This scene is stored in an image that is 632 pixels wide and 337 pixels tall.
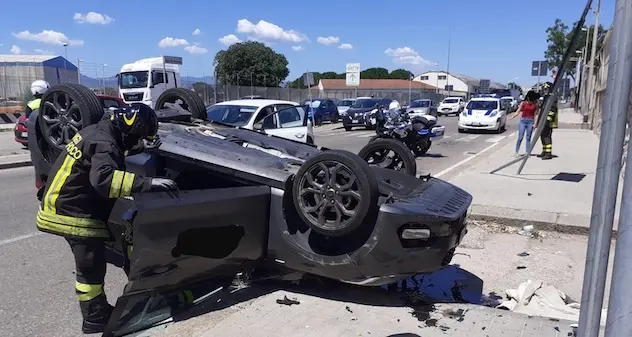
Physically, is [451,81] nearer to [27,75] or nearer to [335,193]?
[27,75]

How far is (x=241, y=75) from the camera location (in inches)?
2172

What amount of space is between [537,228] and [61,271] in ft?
17.5

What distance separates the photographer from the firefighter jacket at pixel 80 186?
3166 mm

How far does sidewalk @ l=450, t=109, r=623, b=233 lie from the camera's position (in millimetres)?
6289

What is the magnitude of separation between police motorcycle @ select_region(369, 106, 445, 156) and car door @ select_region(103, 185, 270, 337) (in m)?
8.62

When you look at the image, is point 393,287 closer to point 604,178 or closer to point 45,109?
point 604,178

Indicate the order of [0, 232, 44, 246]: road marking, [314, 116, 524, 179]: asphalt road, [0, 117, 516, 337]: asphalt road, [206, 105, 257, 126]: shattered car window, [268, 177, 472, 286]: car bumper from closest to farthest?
[268, 177, 472, 286]: car bumper → [0, 117, 516, 337]: asphalt road → [0, 232, 44, 246]: road marking → [206, 105, 257, 126]: shattered car window → [314, 116, 524, 179]: asphalt road

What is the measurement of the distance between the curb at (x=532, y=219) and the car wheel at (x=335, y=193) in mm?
3661

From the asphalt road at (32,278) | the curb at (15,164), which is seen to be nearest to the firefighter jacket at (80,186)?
the asphalt road at (32,278)

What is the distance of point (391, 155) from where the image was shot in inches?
190

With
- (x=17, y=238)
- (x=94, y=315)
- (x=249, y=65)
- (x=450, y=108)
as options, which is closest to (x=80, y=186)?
(x=94, y=315)

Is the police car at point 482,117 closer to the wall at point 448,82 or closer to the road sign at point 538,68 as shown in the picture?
the road sign at point 538,68

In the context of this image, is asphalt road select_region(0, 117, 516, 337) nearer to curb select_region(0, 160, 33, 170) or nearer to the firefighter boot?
the firefighter boot

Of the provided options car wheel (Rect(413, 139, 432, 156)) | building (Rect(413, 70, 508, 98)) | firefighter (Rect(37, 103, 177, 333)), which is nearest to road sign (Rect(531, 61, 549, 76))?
car wheel (Rect(413, 139, 432, 156))
